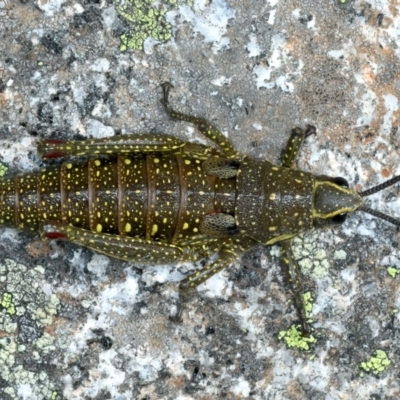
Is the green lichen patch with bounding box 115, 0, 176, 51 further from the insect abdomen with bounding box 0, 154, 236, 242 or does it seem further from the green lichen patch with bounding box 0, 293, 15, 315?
the green lichen patch with bounding box 0, 293, 15, 315

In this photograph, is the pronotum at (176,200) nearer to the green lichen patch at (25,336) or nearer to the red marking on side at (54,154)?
the red marking on side at (54,154)

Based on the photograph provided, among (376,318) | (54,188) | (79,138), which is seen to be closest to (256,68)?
(79,138)

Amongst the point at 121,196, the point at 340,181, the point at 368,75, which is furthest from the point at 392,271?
the point at 121,196

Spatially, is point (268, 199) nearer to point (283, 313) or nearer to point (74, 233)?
point (283, 313)

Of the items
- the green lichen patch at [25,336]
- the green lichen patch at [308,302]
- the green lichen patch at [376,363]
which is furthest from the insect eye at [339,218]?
the green lichen patch at [25,336]

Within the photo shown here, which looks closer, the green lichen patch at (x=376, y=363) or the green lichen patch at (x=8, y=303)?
the green lichen patch at (x=8, y=303)
